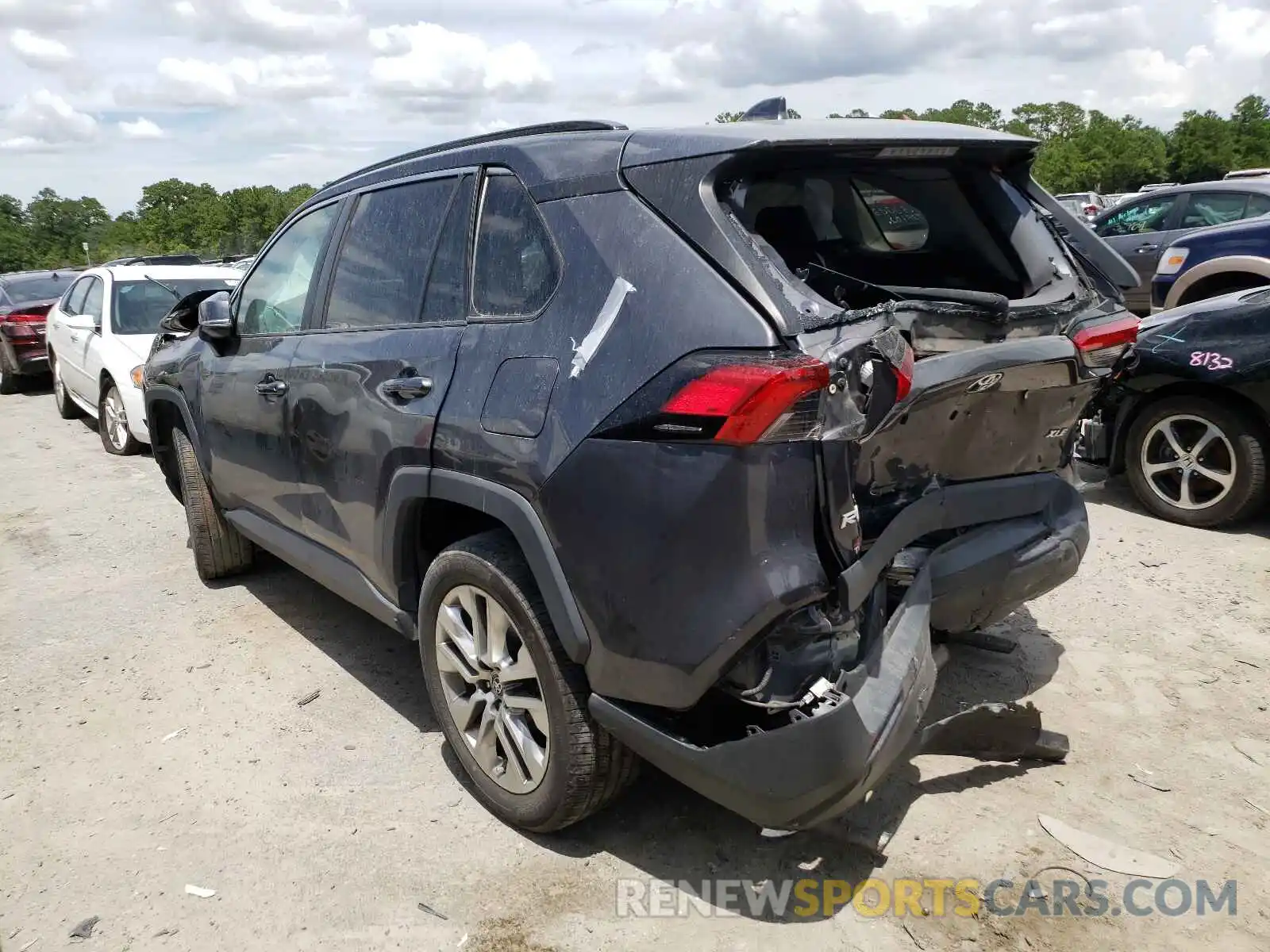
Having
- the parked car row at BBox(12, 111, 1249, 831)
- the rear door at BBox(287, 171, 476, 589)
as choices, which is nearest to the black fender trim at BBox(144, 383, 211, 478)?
the parked car row at BBox(12, 111, 1249, 831)

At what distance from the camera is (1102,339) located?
302 cm

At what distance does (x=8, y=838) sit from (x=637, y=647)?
7.27 feet

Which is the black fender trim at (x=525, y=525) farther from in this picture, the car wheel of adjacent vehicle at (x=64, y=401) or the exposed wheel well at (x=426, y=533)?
the car wheel of adjacent vehicle at (x=64, y=401)

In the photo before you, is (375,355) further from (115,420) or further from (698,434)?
(115,420)

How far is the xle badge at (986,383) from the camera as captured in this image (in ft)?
8.74

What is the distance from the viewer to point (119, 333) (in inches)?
337

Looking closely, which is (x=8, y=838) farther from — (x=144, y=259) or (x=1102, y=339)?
(x=144, y=259)

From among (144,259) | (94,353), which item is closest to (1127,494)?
(94,353)

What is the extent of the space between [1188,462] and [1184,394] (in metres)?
0.36

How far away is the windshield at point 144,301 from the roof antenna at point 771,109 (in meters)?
7.04

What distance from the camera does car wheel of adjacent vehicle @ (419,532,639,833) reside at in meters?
2.61

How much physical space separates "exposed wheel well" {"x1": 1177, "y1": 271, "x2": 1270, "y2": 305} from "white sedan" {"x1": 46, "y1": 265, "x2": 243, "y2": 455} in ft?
25.0

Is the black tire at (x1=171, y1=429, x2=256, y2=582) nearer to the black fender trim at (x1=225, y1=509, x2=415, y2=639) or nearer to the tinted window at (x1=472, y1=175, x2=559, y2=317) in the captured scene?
the black fender trim at (x1=225, y1=509, x2=415, y2=639)

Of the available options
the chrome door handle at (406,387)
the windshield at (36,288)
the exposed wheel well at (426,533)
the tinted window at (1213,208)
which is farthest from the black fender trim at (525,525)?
the windshield at (36,288)
